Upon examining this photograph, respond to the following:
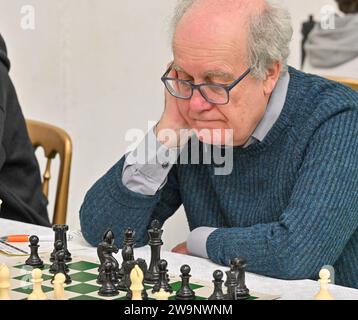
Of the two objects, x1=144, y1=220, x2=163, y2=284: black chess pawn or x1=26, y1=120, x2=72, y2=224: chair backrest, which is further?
x1=26, y1=120, x2=72, y2=224: chair backrest

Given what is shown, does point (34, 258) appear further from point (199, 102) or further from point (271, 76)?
point (271, 76)

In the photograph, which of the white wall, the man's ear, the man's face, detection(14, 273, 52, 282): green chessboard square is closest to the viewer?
detection(14, 273, 52, 282): green chessboard square

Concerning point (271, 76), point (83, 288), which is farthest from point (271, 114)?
point (83, 288)

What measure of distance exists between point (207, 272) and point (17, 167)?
1.14m

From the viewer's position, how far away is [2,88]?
2725 millimetres

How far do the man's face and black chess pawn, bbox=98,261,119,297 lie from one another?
19.6 inches

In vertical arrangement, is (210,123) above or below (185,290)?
above

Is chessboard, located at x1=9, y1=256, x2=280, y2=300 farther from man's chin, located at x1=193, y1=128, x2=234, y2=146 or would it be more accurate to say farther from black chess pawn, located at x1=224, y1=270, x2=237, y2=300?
man's chin, located at x1=193, y1=128, x2=234, y2=146

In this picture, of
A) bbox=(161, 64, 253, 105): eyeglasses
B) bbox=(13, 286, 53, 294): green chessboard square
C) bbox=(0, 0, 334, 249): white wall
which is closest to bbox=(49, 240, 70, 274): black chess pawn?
bbox=(13, 286, 53, 294): green chessboard square

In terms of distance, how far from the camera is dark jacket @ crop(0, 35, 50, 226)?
108 inches

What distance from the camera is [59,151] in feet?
9.86

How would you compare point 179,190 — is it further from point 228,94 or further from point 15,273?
point 15,273
